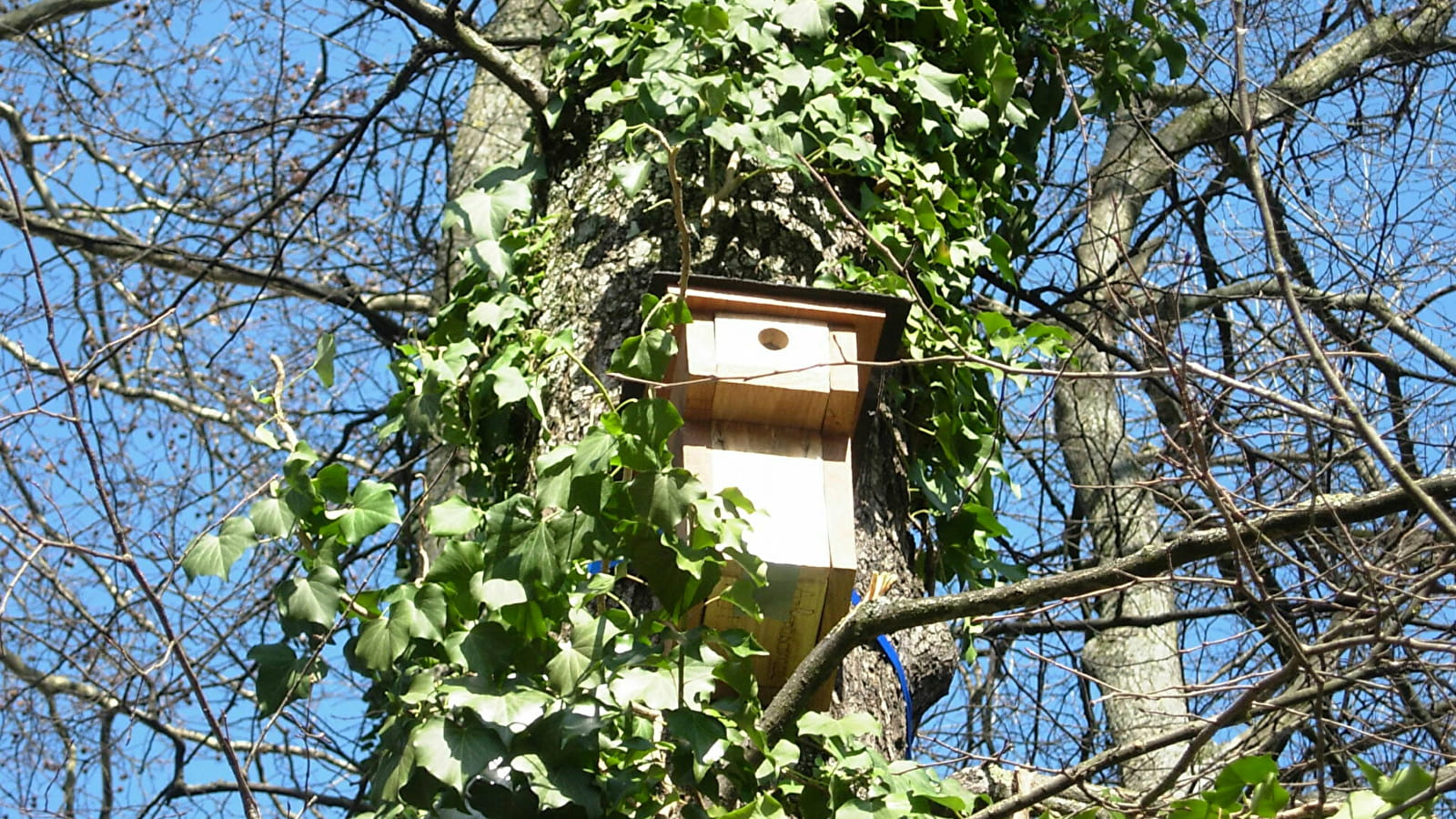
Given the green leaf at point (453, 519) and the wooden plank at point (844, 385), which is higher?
the wooden plank at point (844, 385)

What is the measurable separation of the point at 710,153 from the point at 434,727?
941 millimetres

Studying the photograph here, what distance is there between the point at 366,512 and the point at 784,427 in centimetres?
57

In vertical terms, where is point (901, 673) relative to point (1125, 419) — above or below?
below

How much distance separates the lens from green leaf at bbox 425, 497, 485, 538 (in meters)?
2.13

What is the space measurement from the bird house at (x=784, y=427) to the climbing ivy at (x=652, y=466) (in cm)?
7

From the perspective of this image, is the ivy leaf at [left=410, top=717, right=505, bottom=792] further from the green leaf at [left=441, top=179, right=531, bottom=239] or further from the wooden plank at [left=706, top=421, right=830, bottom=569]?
the green leaf at [left=441, top=179, right=531, bottom=239]

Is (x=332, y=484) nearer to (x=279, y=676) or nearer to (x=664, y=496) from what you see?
(x=279, y=676)

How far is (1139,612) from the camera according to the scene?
5344 millimetres

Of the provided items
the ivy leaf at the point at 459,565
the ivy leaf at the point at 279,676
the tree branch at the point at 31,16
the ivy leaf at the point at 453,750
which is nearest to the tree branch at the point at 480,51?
the ivy leaf at the point at 459,565

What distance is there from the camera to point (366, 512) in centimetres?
215

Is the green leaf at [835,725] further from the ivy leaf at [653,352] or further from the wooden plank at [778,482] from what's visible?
the ivy leaf at [653,352]

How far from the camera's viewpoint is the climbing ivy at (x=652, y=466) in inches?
78.0

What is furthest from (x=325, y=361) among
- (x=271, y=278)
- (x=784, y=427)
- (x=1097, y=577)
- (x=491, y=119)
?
(x=491, y=119)

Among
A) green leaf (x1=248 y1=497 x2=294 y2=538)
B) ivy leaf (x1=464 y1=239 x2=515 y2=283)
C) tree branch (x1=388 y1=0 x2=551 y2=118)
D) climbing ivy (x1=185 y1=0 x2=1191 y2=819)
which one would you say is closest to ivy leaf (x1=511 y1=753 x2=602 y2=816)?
climbing ivy (x1=185 y1=0 x2=1191 y2=819)
